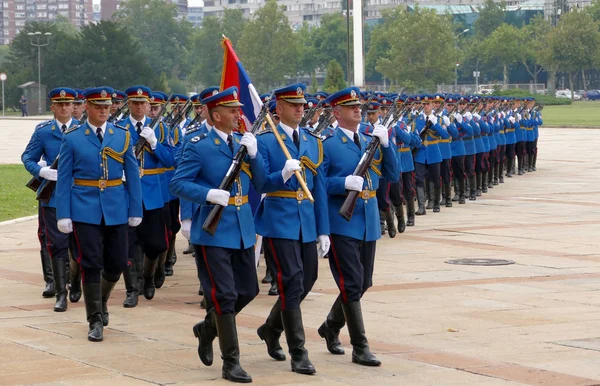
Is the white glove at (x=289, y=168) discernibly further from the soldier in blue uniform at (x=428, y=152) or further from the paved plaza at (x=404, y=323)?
the soldier in blue uniform at (x=428, y=152)

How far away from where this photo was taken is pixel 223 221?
8.10m

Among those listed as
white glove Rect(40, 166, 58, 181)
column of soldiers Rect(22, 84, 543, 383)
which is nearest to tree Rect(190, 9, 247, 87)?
column of soldiers Rect(22, 84, 543, 383)

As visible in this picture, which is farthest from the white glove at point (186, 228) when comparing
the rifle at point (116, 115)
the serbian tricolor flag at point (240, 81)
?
the rifle at point (116, 115)

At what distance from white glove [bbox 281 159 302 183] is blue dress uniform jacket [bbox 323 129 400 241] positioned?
566 millimetres

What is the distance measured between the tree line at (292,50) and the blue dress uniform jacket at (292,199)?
180ft

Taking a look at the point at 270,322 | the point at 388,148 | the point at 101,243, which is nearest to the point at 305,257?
the point at 270,322

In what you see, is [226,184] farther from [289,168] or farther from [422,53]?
[422,53]

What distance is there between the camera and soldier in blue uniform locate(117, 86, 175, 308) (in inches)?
458

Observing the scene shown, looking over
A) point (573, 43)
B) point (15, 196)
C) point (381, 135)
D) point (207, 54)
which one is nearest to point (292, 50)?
point (207, 54)

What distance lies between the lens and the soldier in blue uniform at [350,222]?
8.45 m

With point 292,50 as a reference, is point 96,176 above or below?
below

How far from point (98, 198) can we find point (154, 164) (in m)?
2.26

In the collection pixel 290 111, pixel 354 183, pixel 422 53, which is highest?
pixel 422 53

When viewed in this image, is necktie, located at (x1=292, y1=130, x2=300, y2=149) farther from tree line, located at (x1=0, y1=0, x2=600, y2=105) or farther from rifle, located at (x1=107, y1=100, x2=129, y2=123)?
tree line, located at (x1=0, y1=0, x2=600, y2=105)
